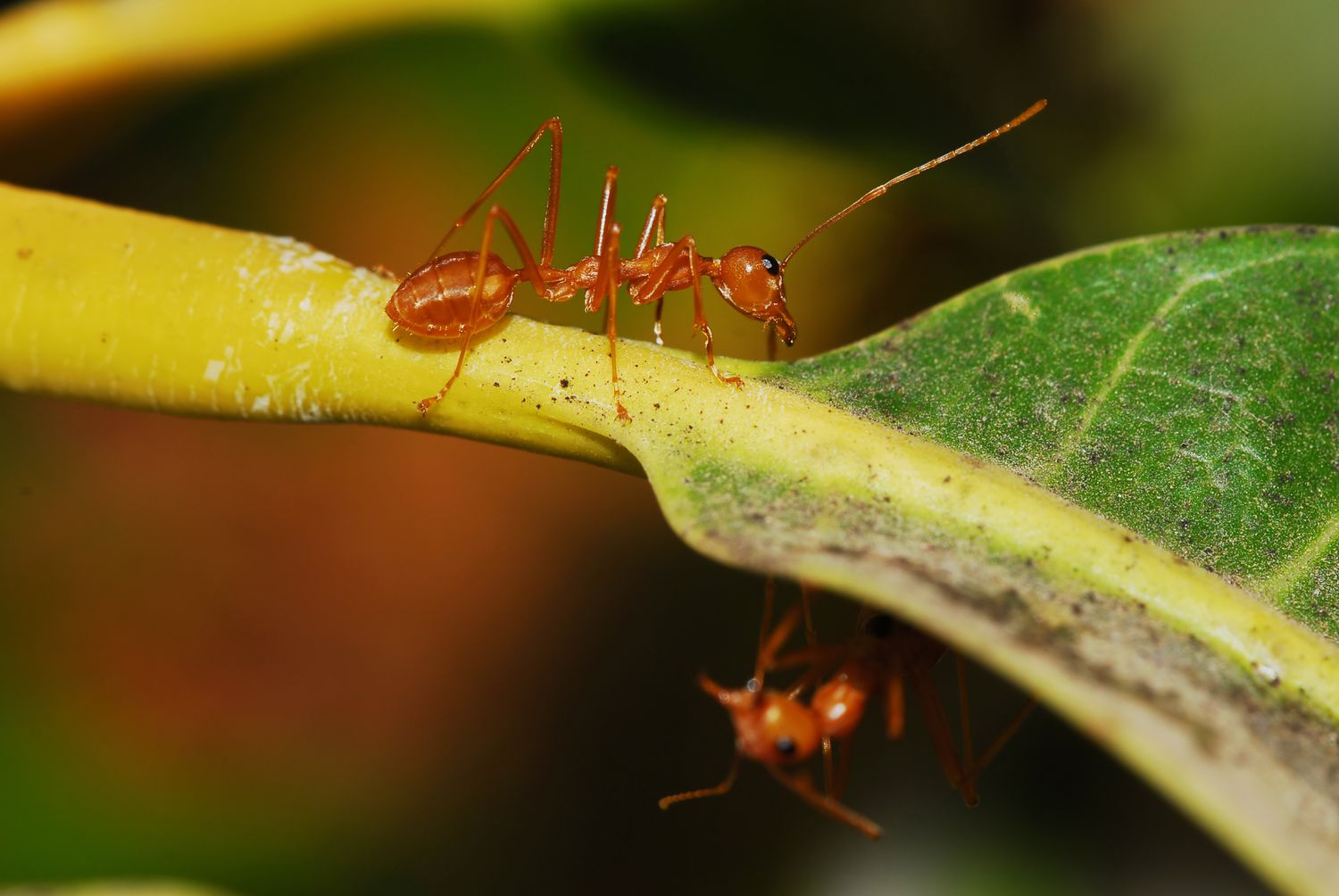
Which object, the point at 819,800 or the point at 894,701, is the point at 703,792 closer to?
the point at 819,800

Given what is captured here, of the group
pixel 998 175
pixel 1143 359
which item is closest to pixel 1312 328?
pixel 1143 359

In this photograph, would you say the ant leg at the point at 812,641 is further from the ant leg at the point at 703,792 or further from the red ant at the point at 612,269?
the red ant at the point at 612,269

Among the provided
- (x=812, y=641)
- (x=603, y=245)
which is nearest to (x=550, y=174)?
(x=603, y=245)

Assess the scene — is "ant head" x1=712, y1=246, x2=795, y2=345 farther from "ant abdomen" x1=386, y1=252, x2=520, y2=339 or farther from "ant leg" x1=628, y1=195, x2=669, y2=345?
"ant abdomen" x1=386, y1=252, x2=520, y2=339

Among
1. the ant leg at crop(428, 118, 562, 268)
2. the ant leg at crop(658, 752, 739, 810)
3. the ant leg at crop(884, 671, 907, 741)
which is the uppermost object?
the ant leg at crop(428, 118, 562, 268)

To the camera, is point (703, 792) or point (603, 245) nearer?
point (703, 792)

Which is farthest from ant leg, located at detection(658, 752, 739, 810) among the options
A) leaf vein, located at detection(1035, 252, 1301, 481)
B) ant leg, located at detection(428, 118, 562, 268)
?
ant leg, located at detection(428, 118, 562, 268)
